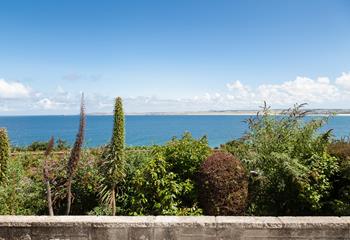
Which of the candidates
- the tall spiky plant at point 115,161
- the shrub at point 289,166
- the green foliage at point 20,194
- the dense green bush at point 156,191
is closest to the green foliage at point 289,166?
the shrub at point 289,166

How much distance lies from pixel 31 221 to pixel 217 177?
2.58 meters

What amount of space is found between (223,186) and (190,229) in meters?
1.24

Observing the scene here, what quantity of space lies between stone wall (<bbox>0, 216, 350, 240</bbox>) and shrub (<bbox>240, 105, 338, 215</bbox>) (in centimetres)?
114

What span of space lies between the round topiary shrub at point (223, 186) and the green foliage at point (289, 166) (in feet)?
1.34

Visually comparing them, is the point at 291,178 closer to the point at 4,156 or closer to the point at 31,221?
the point at 31,221

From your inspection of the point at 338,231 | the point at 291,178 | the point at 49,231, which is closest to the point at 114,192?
the point at 49,231

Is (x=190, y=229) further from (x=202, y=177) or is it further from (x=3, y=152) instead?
(x=3, y=152)

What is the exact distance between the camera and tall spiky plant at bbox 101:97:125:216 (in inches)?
229

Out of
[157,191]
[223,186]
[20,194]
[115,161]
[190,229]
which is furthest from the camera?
[20,194]

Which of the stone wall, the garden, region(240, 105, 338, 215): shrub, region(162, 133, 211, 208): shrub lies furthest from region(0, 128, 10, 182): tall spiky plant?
region(240, 105, 338, 215): shrub

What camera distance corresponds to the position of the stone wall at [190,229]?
412 cm

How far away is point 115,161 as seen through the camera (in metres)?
5.81

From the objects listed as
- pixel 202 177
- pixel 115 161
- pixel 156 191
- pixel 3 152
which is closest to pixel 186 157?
pixel 202 177

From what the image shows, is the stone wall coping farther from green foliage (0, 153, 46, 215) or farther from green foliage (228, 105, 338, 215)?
green foliage (0, 153, 46, 215)
